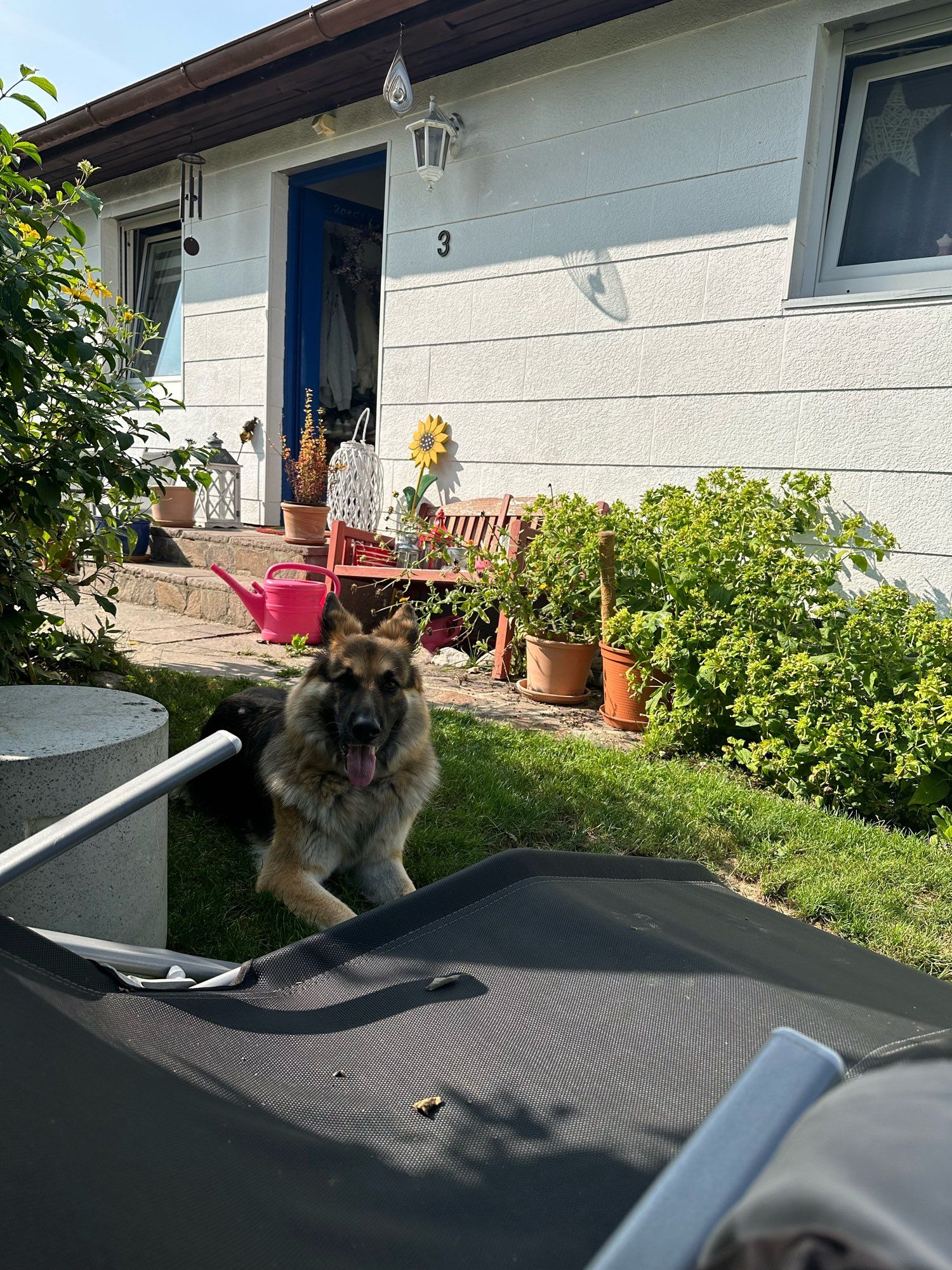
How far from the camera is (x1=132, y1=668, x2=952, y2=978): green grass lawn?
2.56 m

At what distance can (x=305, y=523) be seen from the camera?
712cm

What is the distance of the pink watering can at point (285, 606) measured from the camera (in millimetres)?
5766

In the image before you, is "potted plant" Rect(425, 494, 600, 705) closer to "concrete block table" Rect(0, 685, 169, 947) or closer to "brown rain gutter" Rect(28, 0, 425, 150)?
"concrete block table" Rect(0, 685, 169, 947)

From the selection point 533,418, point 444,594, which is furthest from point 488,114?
point 444,594

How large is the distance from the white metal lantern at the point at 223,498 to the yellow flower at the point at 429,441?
7.78ft

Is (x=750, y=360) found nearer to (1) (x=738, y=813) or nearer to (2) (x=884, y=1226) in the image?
(1) (x=738, y=813)

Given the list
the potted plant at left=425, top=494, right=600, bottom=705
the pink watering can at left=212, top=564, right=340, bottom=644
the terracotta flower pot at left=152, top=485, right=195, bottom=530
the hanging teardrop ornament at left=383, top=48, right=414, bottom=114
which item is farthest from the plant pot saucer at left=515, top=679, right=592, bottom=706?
the terracotta flower pot at left=152, top=485, right=195, bottom=530

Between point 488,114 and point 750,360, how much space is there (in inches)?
109

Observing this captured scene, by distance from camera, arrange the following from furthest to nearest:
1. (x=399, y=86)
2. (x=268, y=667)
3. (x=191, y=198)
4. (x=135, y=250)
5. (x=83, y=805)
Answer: (x=135, y=250) → (x=191, y=198) → (x=399, y=86) → (x=268, y=667) → (x=83, y=805)

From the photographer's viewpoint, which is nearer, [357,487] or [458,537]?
[458,537]

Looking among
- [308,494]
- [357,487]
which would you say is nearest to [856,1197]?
[357,487]

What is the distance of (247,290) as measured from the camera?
26.0ft

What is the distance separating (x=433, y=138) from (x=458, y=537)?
2.82 m

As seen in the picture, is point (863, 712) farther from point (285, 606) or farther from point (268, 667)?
point (285, 606)
